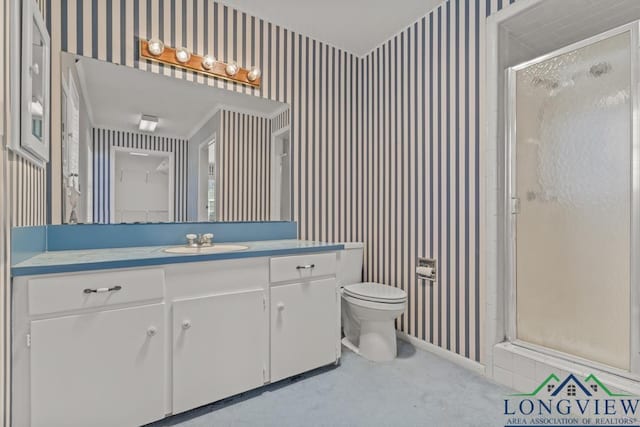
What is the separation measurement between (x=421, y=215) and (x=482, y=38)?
1.17 metres

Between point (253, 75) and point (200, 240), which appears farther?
point (253, 75)

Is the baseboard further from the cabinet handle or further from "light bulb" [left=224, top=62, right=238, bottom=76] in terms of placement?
"light bulb" [left=224, top=62, right=238, bottom=76]

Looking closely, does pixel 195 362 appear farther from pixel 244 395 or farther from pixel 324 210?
pixel 324 210

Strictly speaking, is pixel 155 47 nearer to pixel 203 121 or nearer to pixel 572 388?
pixel 203 121

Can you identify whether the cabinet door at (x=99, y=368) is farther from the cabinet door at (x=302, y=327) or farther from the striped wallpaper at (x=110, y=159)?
the striped wallpaper at (x=110, y=159)

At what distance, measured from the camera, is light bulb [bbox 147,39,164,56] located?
193cm

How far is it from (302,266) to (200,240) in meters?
0.63

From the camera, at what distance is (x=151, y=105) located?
6.59 ft

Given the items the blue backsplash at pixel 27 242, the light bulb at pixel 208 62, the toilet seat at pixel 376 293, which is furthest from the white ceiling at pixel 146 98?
the toilet seat at pixel 376 293

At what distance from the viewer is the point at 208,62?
2111 millimetres

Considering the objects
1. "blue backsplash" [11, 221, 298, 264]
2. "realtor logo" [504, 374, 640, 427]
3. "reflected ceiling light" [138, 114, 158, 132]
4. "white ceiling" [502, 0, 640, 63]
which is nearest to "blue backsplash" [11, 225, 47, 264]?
"blue backsplash" [11, 221, 298, 264]

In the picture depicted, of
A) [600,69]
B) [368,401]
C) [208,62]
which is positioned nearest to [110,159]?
[208,62]

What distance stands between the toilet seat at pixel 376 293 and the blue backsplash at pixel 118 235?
676mm

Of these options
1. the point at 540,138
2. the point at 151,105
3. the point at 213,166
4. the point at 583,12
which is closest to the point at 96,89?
the point at 151,105
